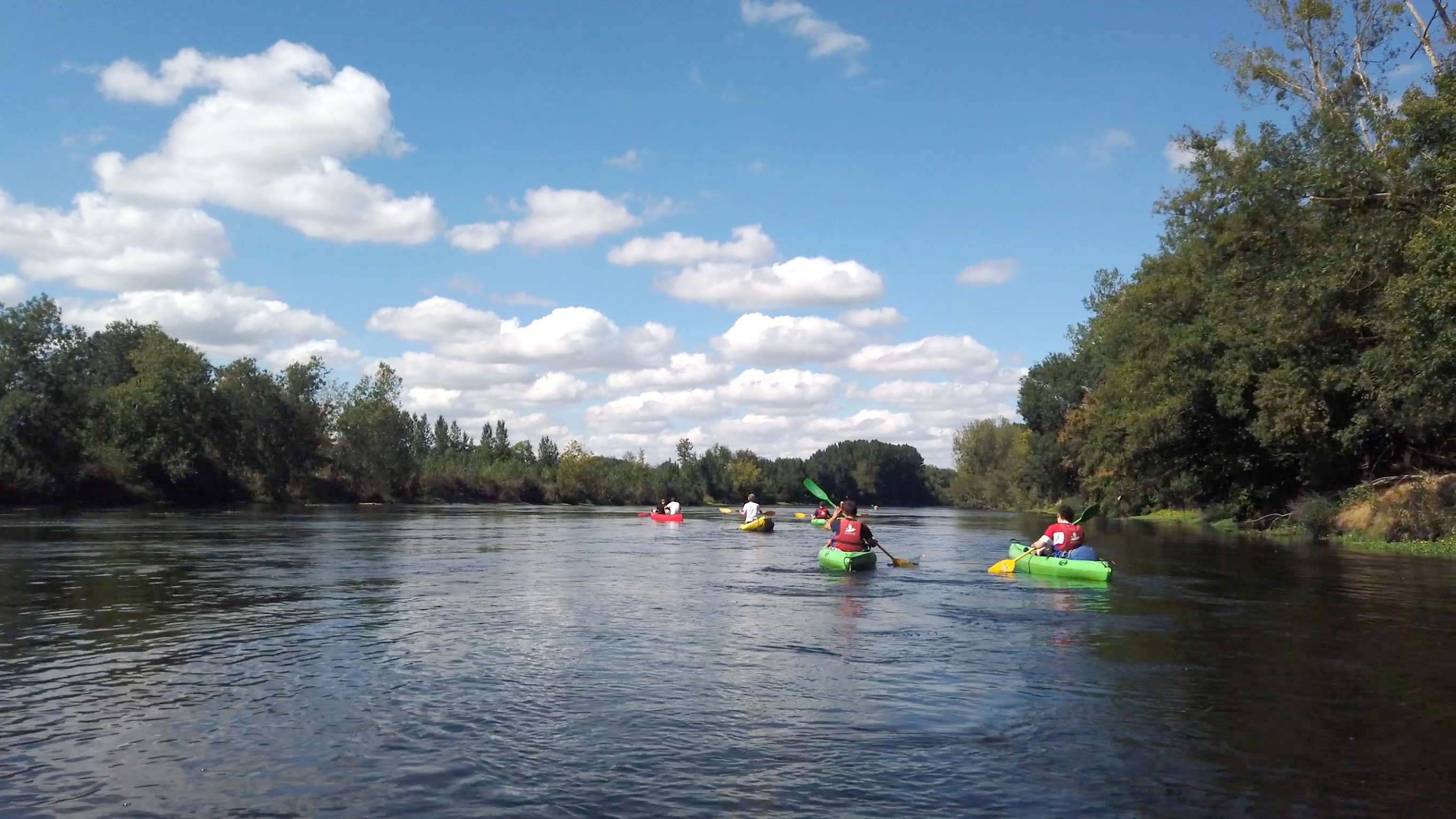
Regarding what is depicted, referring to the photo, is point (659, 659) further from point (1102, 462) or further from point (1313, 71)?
point (1102, 462)

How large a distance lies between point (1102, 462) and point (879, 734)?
135 ft

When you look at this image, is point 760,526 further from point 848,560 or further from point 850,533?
point 848,560

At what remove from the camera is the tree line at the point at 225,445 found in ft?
196

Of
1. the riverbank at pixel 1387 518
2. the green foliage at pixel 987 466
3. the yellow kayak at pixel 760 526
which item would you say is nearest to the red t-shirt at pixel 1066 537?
the riverbank at pixel 1387 518

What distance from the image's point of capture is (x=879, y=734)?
8.44m

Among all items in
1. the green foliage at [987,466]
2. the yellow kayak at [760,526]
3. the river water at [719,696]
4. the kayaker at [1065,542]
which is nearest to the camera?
the river water at [719,696]

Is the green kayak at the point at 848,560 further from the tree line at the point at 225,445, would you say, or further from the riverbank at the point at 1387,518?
the tree line at the point at 225,445

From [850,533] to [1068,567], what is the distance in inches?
185

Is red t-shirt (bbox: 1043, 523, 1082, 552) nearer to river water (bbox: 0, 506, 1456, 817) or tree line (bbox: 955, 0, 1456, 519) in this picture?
river water (bbox: 0, 506, 1456, 817)

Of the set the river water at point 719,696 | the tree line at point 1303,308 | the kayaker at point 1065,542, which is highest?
the tree line at point 1303,308

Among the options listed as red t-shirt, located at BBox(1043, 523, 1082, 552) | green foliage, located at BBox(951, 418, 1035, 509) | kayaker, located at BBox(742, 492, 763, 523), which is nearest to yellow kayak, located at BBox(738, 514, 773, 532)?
kayaker, located at BBox(742, 492, 763, 523)

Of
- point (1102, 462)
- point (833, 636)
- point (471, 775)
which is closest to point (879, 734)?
point (471, 775)

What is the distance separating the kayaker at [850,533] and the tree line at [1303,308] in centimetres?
1281

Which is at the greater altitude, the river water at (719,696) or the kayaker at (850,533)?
the kayaker at (850,533)
